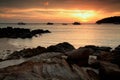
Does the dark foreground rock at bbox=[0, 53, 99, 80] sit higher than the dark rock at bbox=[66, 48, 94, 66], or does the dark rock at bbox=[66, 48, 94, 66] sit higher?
the dark foreground rock at bbox=[0, 53, 99, 80]

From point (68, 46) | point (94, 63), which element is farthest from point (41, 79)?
point (68, 46)

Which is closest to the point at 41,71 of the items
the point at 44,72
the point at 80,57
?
the point at 44,72

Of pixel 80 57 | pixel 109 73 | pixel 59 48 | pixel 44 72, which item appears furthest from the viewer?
pixel 59 48

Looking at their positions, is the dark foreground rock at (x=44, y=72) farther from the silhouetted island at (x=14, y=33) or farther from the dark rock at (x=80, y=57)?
the silhouetted island at (x=14, y=33)

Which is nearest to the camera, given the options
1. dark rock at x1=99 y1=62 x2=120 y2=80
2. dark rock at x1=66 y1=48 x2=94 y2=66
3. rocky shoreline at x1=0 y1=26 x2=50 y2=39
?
dark rock at x1=99 y1=62 x2=120 y2=80

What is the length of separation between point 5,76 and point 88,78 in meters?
2.88

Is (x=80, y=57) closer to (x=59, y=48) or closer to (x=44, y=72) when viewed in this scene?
(x=44, y=72)

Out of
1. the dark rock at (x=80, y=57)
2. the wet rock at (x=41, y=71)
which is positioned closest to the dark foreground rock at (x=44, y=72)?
the wet rock at (x=41, y=71)

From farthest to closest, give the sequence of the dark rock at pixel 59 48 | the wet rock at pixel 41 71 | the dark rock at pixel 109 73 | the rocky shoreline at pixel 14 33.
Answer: the rocky shoreline at pixel 14 33 → the dark rock at pixel 59 48 → the dark rock at pixel 109 73 → the wet rock at pixel 41 71

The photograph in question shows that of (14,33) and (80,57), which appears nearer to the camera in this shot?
(80,57)

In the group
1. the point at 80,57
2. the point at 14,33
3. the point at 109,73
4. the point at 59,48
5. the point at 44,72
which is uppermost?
the point at 44,72

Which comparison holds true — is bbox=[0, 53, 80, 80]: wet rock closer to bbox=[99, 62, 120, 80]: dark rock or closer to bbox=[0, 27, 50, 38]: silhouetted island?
bbox=[99, 62, 120, 80]: dark rock

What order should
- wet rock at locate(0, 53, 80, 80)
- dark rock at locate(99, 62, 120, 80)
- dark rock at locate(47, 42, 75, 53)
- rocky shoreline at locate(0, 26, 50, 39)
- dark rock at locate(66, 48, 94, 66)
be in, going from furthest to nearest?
1. rocky shoreline at locate(0, 26, 50, 39)
2. dark rock at locate(47, 42, 75, 53)
3. dark rock at locate(66, 48, 94, 66)
4. dark rock at locate(99, 62, 120, 80)
5. wet rock at locate(0, 53, 80, 80)

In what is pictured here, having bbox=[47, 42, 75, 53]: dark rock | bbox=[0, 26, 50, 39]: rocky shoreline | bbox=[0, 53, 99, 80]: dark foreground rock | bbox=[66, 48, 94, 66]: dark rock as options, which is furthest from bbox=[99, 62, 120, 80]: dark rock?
bbox=[0, 26, 50, 39]: rocky shoreline
